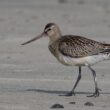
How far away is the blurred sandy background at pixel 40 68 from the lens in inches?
501

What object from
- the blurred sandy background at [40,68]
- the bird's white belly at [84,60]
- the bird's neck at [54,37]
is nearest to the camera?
the blurred sandy background at [40,68]

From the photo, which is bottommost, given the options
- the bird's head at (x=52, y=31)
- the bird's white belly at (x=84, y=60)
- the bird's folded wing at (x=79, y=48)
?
the bird's white belly at (x=84, y=60)

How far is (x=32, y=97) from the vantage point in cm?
1298

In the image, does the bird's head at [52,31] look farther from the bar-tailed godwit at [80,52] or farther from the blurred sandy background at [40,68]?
the blurred sandy background at [40,68]

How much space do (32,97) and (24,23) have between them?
1360cm

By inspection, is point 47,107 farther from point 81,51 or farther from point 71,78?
point 71,78

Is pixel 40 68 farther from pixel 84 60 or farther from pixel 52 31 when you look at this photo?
pixel 84 60

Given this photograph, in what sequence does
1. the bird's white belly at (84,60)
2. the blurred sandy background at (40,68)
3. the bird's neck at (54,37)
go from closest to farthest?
the blurred sandy background at (40,68), the bird's white belly at (84,60), the bird's neck at (54,37)

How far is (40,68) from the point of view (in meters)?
16.4

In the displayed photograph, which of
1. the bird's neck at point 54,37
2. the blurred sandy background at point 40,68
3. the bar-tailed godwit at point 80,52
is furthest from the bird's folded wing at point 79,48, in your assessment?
the blurred sandy background at point 40,68

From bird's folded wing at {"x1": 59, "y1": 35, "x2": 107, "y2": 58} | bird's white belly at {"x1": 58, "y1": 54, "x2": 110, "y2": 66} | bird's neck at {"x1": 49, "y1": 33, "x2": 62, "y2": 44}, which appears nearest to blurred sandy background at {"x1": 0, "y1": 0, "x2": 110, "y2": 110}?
bird's white belly at {"x1": 58, "y1": 54, "x2": 110, "y2": 66}

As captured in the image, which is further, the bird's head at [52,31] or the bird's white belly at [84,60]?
the bird's head at [52,31]

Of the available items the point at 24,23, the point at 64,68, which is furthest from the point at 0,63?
the point at 24,23

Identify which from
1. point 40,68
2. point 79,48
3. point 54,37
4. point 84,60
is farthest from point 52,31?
point 40,68
